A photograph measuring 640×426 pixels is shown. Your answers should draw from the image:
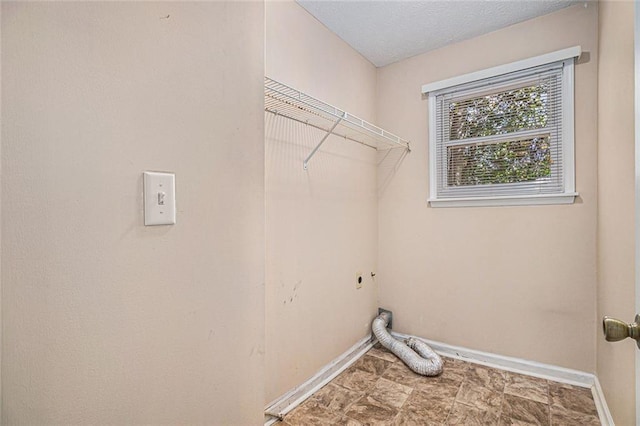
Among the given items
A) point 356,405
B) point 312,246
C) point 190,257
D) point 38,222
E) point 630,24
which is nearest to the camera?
point 38,222

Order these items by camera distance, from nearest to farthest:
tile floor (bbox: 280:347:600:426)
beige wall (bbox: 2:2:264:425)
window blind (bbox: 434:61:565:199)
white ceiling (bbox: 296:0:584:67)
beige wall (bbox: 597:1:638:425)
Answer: beige wall (bbox: 2:2:264:425) < beige wall (bbox: 597:1:638:425) < tile floor (bbox: 280:347:600:426) < white ceiling (bbox: 296:0:584:67) < window blind (bbox: 434:61:565:199)

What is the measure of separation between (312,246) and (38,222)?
149 cm

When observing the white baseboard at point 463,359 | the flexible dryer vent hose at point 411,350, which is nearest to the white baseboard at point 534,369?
the white baseboard at point 463,359

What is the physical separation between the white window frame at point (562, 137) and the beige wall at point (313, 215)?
1.65ft

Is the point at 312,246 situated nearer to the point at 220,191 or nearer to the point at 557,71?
the point at 220,191

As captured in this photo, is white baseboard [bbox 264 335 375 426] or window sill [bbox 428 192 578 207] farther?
window sill [bbox 428 192 578 207]

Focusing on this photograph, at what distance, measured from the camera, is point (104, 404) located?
0.64 m

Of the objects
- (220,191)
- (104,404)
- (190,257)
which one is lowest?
(104,404)

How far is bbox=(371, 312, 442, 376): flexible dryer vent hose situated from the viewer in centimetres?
201

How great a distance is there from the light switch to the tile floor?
1400 mm

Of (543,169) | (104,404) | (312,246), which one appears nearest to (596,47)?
(543,169)

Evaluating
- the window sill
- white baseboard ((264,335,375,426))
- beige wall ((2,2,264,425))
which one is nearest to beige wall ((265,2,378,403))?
white baseboard ((264,335,375,426))

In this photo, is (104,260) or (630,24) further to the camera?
(630,24)

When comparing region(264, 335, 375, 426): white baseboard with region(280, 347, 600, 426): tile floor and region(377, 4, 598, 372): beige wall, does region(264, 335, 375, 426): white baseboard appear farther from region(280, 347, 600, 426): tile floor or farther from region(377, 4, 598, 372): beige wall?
region(377, 4, 598, 372): beige wall
